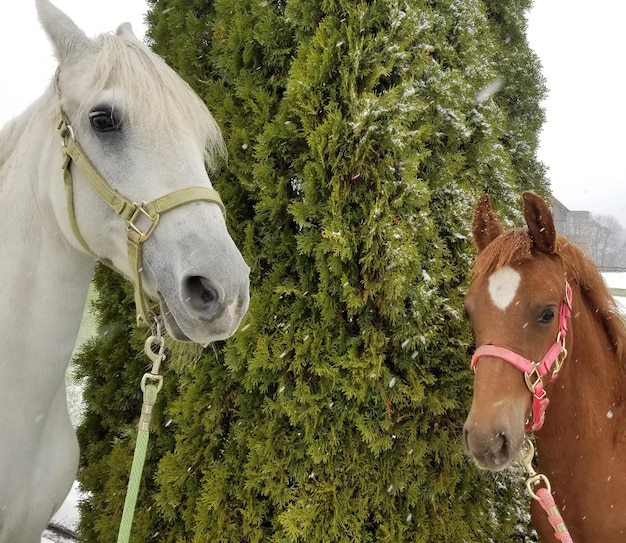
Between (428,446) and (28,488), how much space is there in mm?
1933

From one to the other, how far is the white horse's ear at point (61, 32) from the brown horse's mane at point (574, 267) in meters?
1.95

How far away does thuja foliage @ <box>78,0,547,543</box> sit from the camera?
7.99ft

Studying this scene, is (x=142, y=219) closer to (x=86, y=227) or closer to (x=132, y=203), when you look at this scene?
(x=132, y=203)

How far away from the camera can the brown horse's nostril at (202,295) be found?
1498mm

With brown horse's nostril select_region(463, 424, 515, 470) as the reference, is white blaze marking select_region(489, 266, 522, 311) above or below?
above

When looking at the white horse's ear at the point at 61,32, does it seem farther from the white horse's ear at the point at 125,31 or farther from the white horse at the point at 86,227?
the white horse's ear at the point at 125,31

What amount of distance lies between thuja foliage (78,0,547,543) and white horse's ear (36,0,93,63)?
0.98 metres

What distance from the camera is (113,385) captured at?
134 inches

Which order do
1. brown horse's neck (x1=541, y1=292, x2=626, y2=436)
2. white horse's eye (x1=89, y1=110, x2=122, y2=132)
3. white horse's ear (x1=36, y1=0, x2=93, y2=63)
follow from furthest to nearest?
1. brown horse's neck (x1=541, y1=292, x2=626, y2=436)
2. white horse's ear (x1=36, y1=0, x2=93, y2=63)
3. white horse's eye (x1=89, y1=110, x2=122, y2=132)

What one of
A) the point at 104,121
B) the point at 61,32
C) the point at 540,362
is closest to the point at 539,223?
the point at 540,362

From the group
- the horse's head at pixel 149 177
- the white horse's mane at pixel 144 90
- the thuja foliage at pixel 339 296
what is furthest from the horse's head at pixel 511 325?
the white horse's mane at pixel 144 90

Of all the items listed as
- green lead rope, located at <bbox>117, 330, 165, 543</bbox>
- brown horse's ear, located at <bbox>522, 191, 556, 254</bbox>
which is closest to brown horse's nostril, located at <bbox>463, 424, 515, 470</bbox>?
brown horse's ear, located at <bbox>522, 191, 556, 254</bbox>

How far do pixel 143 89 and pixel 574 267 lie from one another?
6.96 ft

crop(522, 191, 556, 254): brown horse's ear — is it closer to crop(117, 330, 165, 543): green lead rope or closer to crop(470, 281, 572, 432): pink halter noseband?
crop(470, 281, 572, 432): pink halter noseband
